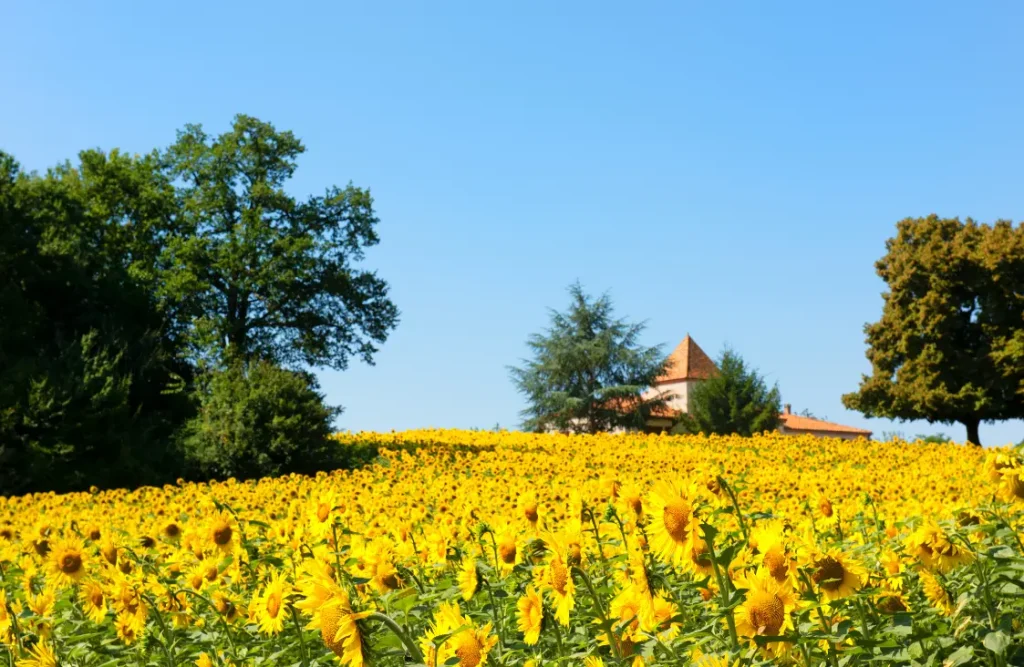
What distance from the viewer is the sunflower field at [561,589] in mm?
2576

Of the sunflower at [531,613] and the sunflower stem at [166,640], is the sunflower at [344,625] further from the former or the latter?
the sunflower stem at [166,640]

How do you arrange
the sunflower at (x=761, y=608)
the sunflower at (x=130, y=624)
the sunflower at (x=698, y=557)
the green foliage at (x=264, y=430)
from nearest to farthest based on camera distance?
the sunflower at (x=761, y=608)
the sunflower at (x=698, y=557)
the sunflower at (x=130, y=624)
the green foliage at (x=264, y=430)

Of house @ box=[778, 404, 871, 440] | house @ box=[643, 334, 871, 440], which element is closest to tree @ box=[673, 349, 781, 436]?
house @ box=[643, 334, 871, 440]

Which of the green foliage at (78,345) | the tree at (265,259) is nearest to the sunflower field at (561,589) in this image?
the green foliage at (78,345)

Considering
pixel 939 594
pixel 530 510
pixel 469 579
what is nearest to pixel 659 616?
pixel 469 579

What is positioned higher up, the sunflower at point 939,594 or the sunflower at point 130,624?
the sunflower at point 939,594

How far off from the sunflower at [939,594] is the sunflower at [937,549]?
0.18 m

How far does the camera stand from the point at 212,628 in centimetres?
434

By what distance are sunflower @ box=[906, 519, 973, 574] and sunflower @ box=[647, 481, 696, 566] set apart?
3.72 feet

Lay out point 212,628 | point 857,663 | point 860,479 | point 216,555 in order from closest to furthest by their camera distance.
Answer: point 857,663 < point 212,628 < point 216,555 < point 860,479

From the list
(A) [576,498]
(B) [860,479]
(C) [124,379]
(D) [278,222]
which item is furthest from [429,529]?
(D) [278,222]

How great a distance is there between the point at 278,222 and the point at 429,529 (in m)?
27.9

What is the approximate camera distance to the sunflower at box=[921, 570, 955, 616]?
3.54m

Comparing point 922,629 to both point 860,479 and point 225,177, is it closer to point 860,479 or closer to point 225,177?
point 860,479
